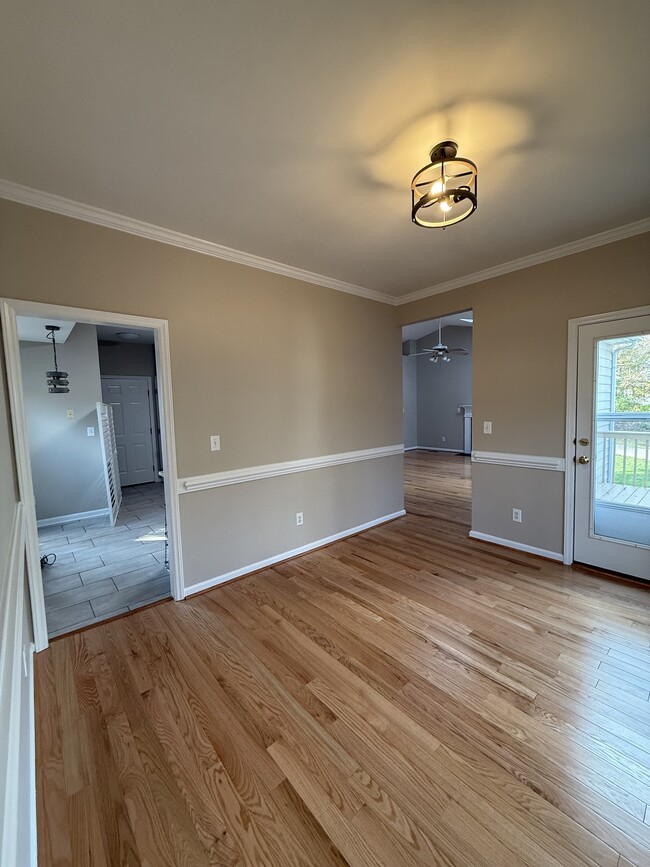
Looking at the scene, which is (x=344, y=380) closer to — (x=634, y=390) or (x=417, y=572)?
(x=417, y=572)

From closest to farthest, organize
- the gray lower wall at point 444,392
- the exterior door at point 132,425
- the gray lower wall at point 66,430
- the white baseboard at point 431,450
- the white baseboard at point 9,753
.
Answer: the white baseboard at point 9,753, the gray lower wall at point 66,430, the exterior door at point 132,425, the gray lower wall at point 444,392, the white baseboard at point 431,450

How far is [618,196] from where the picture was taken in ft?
6.95

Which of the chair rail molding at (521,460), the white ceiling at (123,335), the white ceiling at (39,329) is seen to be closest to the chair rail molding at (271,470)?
the chair rail molding at (521,460)

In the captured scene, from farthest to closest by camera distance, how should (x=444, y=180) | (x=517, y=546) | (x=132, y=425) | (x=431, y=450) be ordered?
(x=431, y=450) → (x=132, y=425) → (x=517, y=546) → (x=444, y=180)

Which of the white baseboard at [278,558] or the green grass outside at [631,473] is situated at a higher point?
the green grass outside at [631,473]

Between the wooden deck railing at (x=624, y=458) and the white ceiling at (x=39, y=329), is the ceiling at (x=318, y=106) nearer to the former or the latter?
the wooden deck railing at (x=624, y=458)

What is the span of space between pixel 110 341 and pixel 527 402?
6898mm

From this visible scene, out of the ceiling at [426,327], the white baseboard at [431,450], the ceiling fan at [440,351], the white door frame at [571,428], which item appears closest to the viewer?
the white door frame at [571,428]

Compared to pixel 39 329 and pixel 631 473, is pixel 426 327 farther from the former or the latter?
pixel 39 329

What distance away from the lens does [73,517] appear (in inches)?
184

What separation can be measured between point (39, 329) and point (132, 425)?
310cm

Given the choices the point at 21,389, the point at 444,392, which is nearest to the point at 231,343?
the point at 21,389

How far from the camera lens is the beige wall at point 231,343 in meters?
2.06

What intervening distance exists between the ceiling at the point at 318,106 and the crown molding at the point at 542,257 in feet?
0.68
